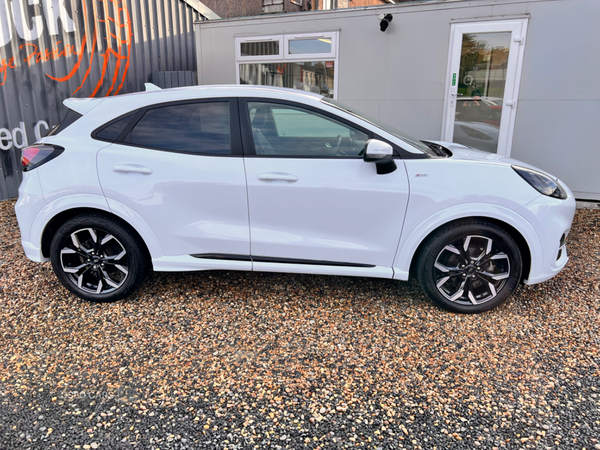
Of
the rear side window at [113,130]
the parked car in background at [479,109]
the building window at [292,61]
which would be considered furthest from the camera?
the building window at [292,61]

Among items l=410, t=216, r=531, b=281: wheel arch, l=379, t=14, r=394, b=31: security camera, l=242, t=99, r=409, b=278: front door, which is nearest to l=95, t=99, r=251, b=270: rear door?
l=242, t=99, r=409, b=278: front door

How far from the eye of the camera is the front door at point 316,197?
3141 mm

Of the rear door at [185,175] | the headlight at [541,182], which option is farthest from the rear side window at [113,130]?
the headlight at [541,182]

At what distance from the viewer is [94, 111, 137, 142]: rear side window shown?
3330mm

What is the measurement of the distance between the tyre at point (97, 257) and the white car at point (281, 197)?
1 cm

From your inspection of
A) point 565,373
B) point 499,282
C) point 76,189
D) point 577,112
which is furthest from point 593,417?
point 577,112

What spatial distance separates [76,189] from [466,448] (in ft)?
10.2

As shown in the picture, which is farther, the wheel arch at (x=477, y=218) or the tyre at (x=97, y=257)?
the tyre at (x=97, y=257)

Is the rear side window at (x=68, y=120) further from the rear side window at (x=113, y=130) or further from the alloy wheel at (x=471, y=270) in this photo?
the alloy wheel at (x=471, y=270)

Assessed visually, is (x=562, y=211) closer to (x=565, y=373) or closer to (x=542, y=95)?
(x=565, y=373)

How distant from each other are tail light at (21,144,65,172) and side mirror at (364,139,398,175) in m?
2.33

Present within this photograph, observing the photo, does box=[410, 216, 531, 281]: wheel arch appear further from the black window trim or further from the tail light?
the tail light

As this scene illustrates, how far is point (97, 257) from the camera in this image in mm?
3479

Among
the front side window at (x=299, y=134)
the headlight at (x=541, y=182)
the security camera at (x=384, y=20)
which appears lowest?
the headlight at (x=541, y=182)
